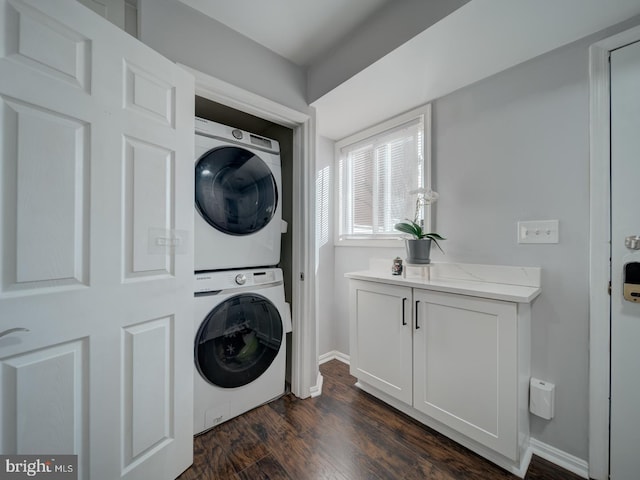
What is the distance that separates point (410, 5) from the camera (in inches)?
51.4

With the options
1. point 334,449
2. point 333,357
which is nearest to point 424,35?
point 334,449

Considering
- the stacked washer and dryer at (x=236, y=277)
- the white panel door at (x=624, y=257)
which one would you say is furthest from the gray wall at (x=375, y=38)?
the white panel door at (x=624, y=257)

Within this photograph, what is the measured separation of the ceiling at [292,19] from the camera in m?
1.38

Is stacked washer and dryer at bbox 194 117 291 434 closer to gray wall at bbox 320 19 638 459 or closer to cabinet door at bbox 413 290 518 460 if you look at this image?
cabinet door at bbox 413 290 518 460

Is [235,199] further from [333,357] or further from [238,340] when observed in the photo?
[333,357]

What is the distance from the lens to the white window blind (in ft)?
6.73

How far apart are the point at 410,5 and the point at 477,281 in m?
1.61

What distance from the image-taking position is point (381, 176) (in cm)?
229

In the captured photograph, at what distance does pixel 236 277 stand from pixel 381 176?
1.52m

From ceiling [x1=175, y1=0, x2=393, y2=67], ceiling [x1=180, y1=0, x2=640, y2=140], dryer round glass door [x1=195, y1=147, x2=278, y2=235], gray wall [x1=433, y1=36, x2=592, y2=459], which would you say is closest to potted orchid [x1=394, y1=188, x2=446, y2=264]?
gray wall [x1=433, y1=36, x2=592, y2=459]

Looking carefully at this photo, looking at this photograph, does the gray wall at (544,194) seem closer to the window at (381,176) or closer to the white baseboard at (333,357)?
the window at (381,176)

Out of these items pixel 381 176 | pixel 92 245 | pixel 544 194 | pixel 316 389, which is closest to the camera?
pixel 92 245

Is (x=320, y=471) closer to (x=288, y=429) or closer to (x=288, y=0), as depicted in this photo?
(x=288, y=429)

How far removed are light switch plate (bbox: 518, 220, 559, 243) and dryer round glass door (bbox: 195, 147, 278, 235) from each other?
157 cm
